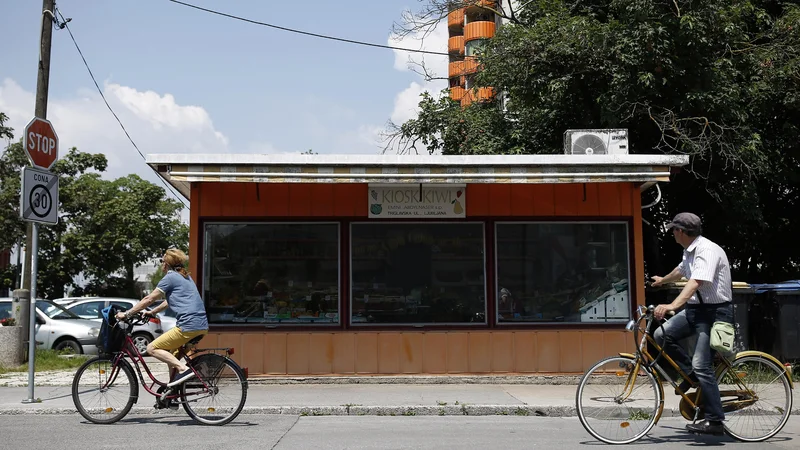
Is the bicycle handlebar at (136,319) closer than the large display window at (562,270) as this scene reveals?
Answer: Yes

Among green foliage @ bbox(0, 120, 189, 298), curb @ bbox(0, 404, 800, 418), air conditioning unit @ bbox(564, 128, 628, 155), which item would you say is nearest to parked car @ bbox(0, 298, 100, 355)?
curb @ bbox(0, 404, 800, 418)

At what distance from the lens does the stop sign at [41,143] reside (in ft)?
31.6

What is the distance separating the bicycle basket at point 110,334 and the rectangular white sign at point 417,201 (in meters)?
4.18

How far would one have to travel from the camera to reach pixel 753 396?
22.6 feet

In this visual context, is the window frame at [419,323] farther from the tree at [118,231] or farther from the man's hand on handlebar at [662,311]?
the tree at [118,231]

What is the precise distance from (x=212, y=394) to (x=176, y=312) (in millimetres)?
876

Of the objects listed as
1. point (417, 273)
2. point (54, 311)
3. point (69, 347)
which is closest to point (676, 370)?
point (417, 273)

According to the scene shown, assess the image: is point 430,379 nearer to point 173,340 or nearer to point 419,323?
point 419,323

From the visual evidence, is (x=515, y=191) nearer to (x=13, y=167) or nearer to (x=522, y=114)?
(x=522, y=114)

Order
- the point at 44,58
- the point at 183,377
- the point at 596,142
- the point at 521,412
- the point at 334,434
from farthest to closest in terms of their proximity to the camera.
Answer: the point at 44,58, the point at 596,142, the point at 521,412, the point at 183,377, the point at 334,434

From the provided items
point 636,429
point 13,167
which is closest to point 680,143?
point 636,429

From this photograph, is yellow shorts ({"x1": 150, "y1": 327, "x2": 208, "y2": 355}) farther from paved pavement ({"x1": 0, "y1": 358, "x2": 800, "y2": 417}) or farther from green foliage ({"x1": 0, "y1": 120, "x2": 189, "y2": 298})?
green foliage ({"x1": 0, "y1": 120, "x2": 189, "y2": 298})

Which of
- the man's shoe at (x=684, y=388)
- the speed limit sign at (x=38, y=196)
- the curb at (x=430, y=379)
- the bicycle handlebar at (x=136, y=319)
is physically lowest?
the curb at (x=430, y=379)

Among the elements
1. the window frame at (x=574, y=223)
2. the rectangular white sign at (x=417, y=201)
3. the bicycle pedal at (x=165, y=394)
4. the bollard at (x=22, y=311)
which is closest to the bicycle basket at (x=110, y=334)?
the bicycle pedal at (x=165, y=394)
